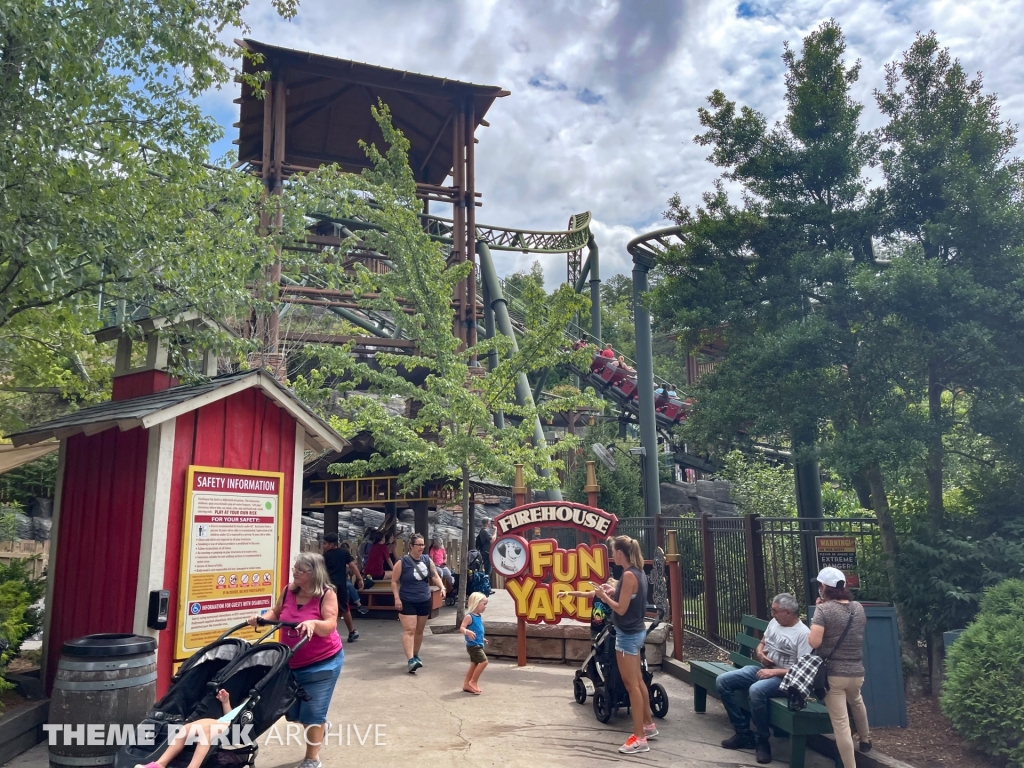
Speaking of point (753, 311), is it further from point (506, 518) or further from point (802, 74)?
point (506, 518)

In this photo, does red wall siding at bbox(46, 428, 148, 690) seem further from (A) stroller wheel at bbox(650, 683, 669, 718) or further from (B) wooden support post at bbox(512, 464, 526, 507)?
(B) wooden support post at bbox(512, 464, 526, 507)

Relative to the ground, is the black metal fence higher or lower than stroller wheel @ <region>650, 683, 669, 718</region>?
higher

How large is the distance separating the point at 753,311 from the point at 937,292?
7.55ft

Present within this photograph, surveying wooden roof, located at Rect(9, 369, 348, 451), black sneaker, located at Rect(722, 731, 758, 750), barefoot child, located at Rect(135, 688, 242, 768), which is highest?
wooden roof, located at Rect(9, 369, 348, 451)

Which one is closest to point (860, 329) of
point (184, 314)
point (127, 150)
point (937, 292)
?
point (937, 292)

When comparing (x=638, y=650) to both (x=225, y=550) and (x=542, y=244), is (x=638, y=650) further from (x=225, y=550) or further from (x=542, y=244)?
(x=542, y=244)

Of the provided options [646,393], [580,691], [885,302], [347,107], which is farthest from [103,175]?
[347,107]

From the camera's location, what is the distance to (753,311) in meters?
9.83

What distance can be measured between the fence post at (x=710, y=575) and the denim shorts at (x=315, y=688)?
620cm

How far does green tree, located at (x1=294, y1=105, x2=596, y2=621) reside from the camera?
1201 cm

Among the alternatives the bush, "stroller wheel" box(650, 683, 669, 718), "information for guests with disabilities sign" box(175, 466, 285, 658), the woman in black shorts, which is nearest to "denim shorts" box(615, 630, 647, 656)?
"stroller wheel" box(650, 683, 669, 718)

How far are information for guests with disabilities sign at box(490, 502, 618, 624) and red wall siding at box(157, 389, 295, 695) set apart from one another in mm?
3277

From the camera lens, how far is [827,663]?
5.66 m

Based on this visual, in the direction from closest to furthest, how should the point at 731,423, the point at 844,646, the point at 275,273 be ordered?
Answer: the point at 844,646
the point at 731,423
the point at 275,273
